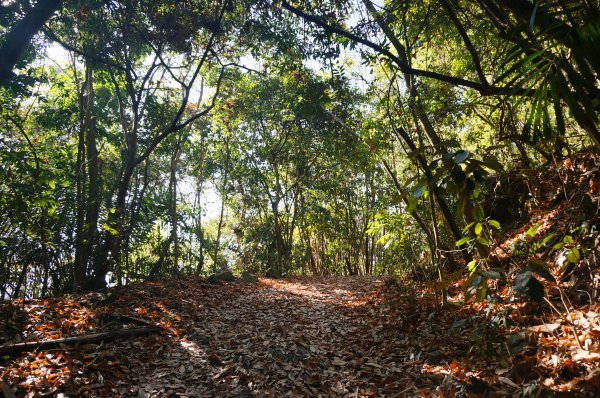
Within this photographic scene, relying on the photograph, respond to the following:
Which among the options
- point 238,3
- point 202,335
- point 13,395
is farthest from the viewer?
point 238,3

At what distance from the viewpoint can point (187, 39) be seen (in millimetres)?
7773

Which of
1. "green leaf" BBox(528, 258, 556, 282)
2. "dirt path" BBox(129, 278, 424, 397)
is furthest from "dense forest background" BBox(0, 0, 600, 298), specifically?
"dirt path" BBox(129, 278, 424, 397)

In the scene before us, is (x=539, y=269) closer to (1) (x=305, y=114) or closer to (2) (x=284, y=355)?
(2) (x=284, y=355)

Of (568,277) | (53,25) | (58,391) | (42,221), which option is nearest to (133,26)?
(53,25)

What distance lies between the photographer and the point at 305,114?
7.14m

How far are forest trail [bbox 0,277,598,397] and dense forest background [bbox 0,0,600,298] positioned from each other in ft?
2.42

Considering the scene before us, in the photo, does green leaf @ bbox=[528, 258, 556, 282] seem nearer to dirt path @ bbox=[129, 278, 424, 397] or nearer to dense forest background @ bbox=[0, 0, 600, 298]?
dense forest background @ bbox=[0, 0, 600, 298]

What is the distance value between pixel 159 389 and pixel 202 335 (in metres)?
1.57

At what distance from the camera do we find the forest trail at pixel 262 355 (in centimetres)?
305

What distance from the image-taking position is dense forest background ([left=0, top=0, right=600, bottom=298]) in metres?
2.01

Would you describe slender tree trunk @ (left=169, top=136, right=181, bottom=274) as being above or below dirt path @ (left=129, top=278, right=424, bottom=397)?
above

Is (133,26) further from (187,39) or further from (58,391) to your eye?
(58,391)

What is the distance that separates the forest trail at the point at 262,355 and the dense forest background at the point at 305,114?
74 centimetres

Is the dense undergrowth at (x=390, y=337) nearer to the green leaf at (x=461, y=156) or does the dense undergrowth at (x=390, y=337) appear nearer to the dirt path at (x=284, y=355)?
the dirt path at (x=284, y=355)
